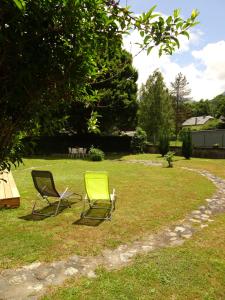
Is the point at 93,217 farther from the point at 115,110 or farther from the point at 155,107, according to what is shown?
the point at 155,107

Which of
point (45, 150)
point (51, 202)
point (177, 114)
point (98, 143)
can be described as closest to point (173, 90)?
point (177, 114)

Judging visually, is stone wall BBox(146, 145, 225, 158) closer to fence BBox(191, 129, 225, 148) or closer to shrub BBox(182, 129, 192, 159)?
fence BBox(191, 129, 225, 148)

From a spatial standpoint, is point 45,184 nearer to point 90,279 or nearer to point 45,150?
point 90,279

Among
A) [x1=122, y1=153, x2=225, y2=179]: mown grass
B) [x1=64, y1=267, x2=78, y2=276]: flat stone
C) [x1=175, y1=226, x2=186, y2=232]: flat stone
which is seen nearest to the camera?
[x1=64, y1=267, x2=78, y2=276]: flat stone

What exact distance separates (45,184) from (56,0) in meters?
7.00

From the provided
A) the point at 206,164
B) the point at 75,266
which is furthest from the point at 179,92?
the point at 75,266

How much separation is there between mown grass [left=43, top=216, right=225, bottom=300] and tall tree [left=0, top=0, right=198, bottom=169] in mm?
2797

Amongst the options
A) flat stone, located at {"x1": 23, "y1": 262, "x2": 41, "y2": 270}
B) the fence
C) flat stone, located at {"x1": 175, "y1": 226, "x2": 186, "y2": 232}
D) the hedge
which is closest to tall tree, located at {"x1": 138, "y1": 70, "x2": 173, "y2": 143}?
the hedge

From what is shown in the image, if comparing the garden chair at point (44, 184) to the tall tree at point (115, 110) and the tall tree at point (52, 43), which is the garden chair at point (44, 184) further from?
the tall tree at point (115, 110)

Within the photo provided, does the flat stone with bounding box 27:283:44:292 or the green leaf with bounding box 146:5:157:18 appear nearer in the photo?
the green leaf with bounding box 146:5:157:18

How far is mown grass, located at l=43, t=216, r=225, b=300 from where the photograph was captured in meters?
4.18

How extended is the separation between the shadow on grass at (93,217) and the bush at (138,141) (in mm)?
21455

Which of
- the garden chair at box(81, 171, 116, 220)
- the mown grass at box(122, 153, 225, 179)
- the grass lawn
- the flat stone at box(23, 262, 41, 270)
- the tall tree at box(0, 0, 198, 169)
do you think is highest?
the tall tree at box(0, 0, 198, 169)

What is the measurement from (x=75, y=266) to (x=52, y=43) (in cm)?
401
